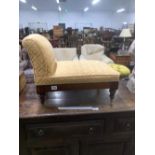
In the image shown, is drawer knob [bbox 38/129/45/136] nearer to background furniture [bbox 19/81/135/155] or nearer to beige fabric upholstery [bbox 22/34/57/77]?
background furniture [bbox 19/81/135/155]

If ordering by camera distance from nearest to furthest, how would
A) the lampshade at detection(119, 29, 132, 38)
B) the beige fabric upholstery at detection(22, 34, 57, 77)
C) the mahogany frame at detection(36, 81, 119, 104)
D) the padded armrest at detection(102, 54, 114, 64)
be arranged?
the beige fabric upholstery at detection(22, 34, 57, 77), the mahogany frame at detection(36, 81, 119, 104), the lampshade at detection(119, 29, 132, 38), the padded armrest at detection(102, 54, 114, 64)

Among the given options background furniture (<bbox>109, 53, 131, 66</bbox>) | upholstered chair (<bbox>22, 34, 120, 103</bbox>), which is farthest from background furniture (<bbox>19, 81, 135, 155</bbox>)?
background furniture (<bbox>109, 53, 131, 66</bbox>)

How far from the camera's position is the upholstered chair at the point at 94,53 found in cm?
178

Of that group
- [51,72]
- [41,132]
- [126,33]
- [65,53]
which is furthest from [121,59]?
[41,132]

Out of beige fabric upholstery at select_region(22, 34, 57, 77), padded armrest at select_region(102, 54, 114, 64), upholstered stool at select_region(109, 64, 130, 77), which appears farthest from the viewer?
padded armrest at select_region(102, 54, 114, 64)

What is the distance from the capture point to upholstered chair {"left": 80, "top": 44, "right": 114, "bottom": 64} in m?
1.78

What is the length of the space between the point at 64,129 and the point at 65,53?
88 cm

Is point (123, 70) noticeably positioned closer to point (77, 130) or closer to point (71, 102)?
Answer: point (71, 102)

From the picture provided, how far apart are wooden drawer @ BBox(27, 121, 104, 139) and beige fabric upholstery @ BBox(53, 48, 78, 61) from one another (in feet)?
2.59

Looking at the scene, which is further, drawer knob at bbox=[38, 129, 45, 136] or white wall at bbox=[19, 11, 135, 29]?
white wall at bbox=[19, 11, 135, 29]

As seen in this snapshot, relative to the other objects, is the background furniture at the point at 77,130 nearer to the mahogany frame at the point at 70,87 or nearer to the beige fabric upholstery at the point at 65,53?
the mahogany frame at the point at 70,87
